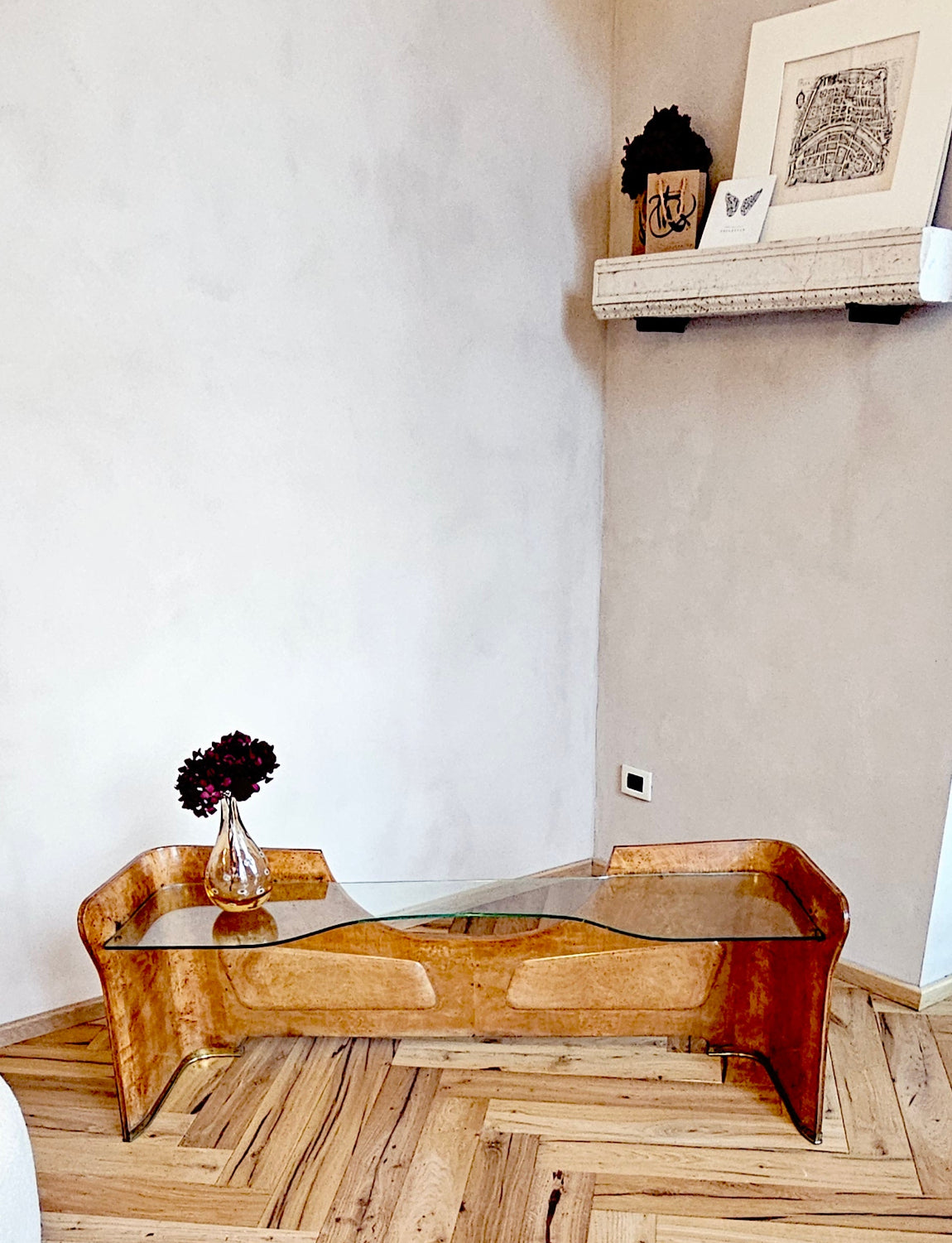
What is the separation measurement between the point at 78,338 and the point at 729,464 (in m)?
1.51

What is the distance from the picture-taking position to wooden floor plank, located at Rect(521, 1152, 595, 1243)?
5.81 ft

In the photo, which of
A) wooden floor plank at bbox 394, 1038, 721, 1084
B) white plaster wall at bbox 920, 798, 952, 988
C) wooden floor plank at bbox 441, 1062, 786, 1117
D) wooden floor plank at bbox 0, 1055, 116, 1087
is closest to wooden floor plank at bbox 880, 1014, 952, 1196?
white plaster wall at bbox 920, 798, 952, 988

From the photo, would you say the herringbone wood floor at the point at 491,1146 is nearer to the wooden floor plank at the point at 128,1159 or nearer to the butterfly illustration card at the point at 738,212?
the wooden floor plank at the point at 128,1159

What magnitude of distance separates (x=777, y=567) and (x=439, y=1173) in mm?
1511

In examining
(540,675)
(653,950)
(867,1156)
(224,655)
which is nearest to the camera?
(867,1156)

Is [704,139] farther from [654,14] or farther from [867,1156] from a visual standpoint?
[867,1156]

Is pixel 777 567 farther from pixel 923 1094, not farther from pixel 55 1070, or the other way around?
pixel 55 1070

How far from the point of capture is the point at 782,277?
7.47ft

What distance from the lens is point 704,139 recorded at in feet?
8.48

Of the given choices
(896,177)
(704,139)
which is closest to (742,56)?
(704,139)

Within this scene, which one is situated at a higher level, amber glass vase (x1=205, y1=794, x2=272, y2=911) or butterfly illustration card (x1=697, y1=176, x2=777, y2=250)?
butterfly illustration card (x1=697, y1=176, x2=777, y2=250)

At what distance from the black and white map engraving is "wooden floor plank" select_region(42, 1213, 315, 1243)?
7.43 feet

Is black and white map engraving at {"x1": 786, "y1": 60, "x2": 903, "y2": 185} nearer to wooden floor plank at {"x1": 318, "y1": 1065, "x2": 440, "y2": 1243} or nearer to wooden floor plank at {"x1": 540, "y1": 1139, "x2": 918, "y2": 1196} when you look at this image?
wooden floor plank at {"x1": 540, "y1": 1139, "x2": 918, "y2": 1196}

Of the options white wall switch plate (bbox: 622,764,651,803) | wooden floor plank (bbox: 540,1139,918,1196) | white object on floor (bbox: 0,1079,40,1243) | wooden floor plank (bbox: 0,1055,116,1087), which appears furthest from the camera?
white wall switch plate (bbox: 622,764,651,803)
